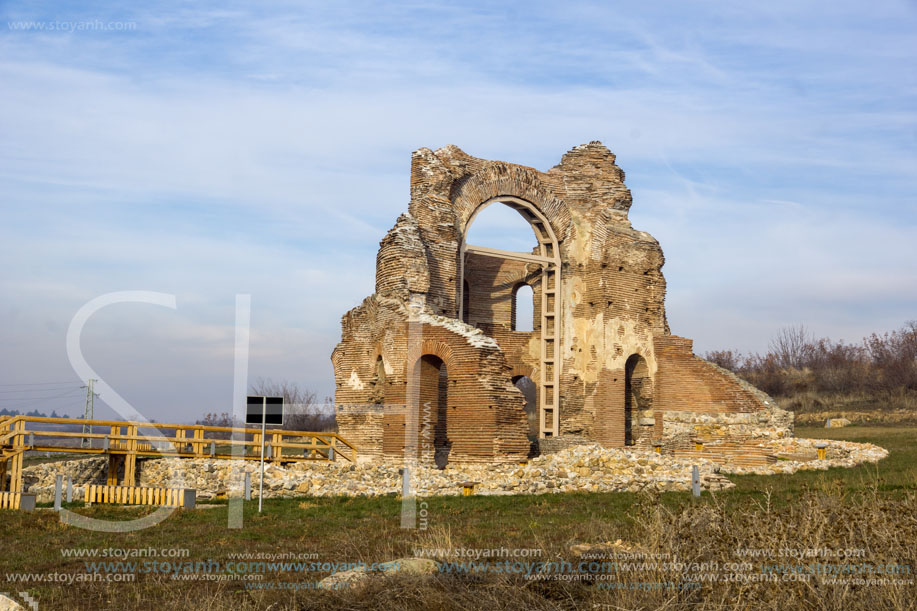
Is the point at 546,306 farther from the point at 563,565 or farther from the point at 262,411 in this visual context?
the point at 563,565


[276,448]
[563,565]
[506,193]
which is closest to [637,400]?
[506,193]

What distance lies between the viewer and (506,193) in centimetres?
2272

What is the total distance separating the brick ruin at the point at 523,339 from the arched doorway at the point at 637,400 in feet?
0.13

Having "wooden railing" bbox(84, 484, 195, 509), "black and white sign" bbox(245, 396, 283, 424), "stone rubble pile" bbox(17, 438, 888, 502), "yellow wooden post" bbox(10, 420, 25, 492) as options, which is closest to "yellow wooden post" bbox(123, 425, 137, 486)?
"stone rubble pile" bbox(17, 438, 888, 502)

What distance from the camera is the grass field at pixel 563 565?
19.5 ft

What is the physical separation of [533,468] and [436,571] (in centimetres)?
995

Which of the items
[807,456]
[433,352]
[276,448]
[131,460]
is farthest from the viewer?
[807,456]

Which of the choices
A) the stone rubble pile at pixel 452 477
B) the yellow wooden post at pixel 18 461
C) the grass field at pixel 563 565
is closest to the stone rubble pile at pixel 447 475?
the stone rubble pile at pixel 452 477

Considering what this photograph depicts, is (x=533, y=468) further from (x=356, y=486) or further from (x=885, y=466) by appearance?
(x=885, y=466)

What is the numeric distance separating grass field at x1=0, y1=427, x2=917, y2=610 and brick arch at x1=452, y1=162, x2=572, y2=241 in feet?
41.8

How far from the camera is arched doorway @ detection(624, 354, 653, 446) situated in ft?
77.3

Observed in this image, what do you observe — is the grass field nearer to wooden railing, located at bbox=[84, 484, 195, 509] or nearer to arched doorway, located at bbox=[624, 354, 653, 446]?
wooden railing, located at bbox=[84, 484, 195, 509]

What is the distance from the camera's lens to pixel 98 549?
359 inches

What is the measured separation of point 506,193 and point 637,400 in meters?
6.69
